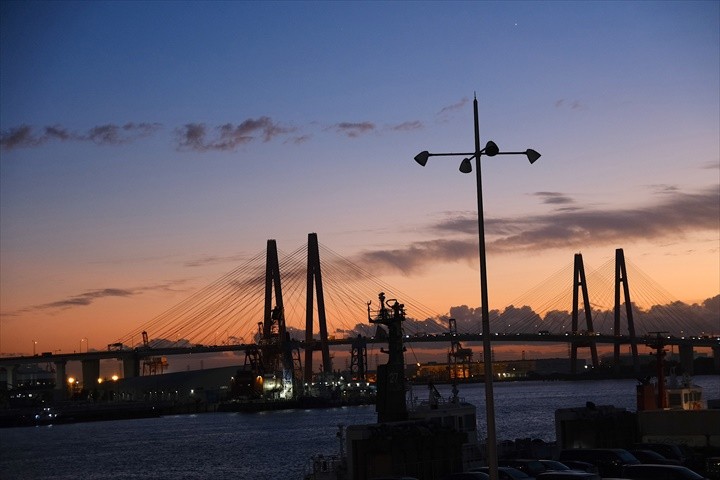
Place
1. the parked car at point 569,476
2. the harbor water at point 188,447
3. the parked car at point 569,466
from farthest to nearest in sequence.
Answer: the harbor water at point 188,447 → the parked car at point 569,466 → the parked car at point 569,476

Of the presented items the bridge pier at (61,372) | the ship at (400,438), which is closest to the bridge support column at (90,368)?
the bridge pier at (61,372)

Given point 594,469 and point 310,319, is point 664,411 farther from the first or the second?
point 310,319

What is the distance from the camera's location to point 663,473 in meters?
17.8

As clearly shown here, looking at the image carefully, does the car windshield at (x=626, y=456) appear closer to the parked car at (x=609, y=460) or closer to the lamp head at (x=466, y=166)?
the parked car at (x=609, y=460)

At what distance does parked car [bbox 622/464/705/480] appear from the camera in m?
17.7

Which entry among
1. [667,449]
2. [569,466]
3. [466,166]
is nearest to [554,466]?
[569,466]

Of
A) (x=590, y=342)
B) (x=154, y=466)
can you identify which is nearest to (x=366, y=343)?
(x=590, y=342)

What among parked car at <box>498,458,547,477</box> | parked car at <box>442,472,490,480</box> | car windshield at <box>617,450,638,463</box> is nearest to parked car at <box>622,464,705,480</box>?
parked car at <box>498,458,547,477</box>

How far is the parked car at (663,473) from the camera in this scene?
17.7 meters

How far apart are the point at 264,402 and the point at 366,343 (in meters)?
11.4

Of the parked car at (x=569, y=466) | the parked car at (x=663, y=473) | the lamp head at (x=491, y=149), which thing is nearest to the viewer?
the lamp head at (x=491, y=149)

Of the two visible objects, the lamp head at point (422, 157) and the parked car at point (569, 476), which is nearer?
the lamp head at point (422, 157)

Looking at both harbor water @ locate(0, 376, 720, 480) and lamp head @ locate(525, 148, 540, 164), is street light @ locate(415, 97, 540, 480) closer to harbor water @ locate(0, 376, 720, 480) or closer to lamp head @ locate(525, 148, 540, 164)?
lamp head @ locate(525, 148, 540, 164)

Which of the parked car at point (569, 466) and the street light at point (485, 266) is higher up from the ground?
the street light at point (485, 266)
